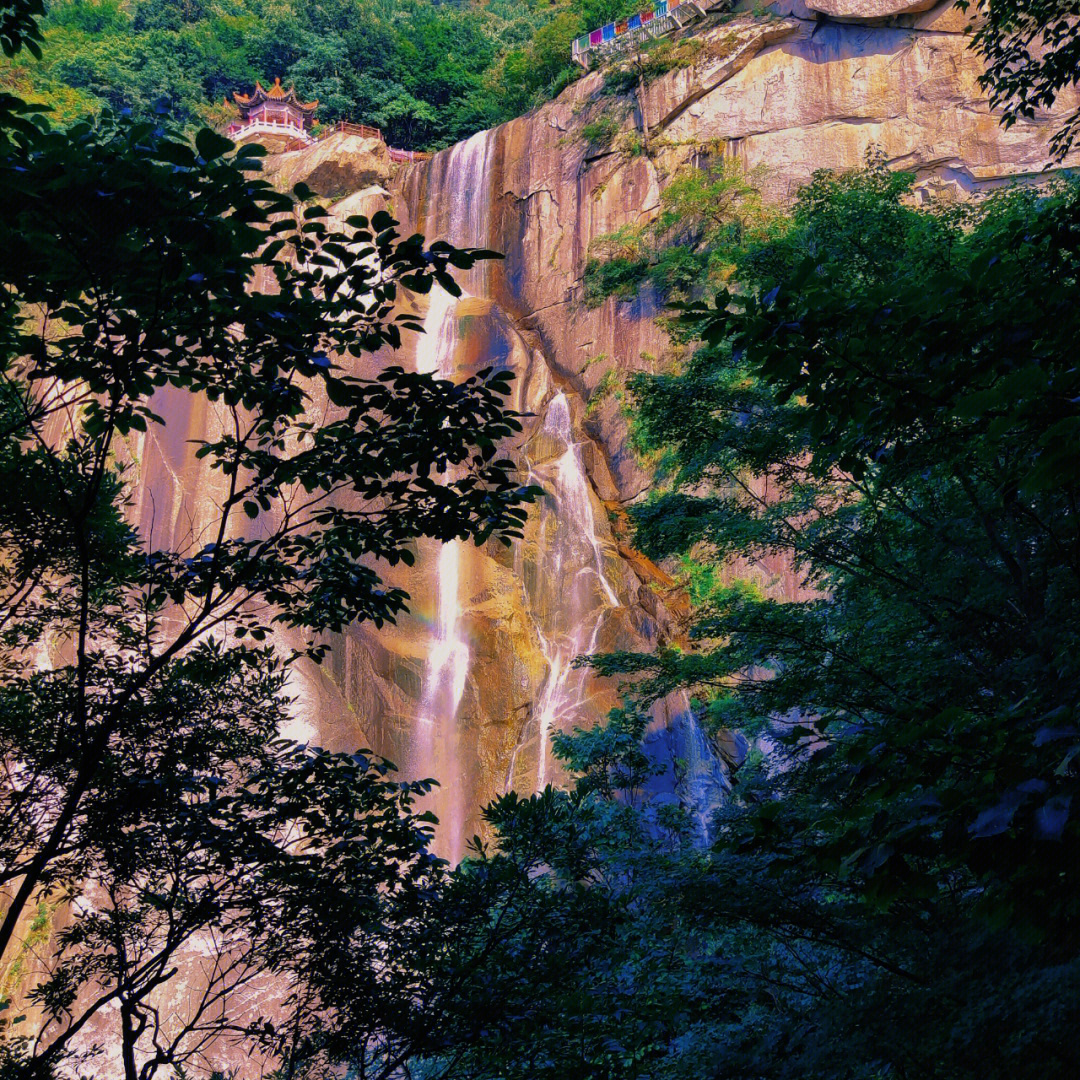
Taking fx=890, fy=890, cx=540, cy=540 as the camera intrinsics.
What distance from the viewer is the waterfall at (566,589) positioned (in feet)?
50.4

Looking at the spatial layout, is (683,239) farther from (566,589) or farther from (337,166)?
(337,166)

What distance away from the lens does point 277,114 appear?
97.3 feet

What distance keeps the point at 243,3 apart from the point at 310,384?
87.1 ft

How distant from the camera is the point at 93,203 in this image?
9.05 ft

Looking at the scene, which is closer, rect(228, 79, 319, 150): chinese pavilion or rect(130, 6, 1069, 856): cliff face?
rect(130, 6, 1069, 856): cliff face

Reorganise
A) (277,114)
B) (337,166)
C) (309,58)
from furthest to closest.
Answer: (309,58)
(277,114)
(337,166)

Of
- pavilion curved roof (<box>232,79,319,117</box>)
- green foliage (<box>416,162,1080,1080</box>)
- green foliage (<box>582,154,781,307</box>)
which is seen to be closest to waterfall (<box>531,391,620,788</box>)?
green foliage (<box>582,154,781,307</box>)

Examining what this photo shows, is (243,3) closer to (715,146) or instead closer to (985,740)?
(715,146)

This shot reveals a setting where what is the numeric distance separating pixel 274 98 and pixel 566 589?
Result: 22.2m

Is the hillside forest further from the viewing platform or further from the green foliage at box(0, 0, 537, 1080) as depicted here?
the viewing platform

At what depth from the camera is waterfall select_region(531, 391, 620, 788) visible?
1537 centimetres

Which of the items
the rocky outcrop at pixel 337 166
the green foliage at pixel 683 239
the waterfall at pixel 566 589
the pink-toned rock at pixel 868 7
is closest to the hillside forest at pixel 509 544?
the waterfall at pixel 566 589

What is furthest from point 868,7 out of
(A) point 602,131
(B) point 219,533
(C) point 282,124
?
(B) point 219,533

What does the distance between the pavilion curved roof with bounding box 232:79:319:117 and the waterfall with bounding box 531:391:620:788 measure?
1873cm
